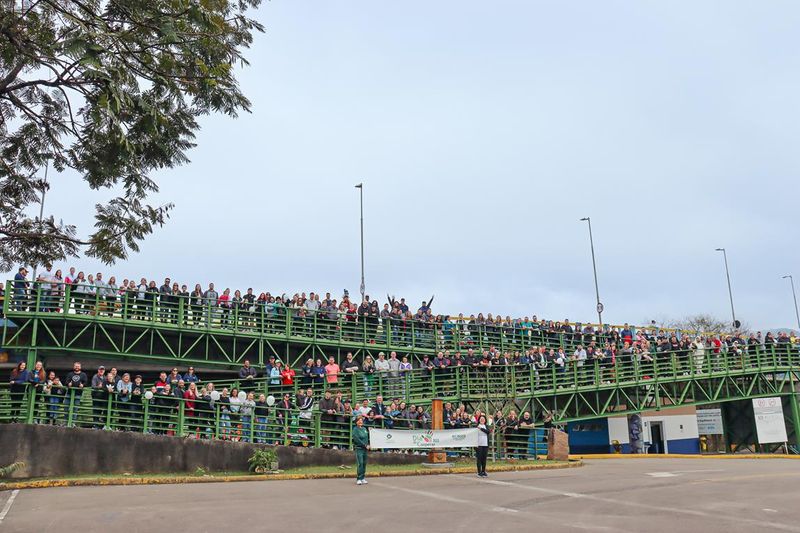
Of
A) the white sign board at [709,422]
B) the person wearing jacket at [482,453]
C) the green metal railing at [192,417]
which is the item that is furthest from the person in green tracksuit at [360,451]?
the white sign board at [709,422]

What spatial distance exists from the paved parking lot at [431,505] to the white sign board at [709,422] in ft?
68.1

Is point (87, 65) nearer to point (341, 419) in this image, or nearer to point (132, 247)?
point (132, 247)

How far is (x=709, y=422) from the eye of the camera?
122 ft

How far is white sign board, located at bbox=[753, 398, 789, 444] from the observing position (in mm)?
31489

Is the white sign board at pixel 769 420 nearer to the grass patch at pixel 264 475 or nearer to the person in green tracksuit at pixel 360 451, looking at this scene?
the grass patch at pixel 264 475

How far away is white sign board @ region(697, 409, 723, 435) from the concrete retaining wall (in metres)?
25.8

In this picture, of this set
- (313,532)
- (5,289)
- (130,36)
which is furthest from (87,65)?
(5,289)

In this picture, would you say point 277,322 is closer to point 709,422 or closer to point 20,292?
point 20,292

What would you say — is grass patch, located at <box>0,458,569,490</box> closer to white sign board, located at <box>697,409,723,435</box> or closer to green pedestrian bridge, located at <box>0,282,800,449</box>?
green pedestrian bridge, located at <box>0,282,800,449</box>

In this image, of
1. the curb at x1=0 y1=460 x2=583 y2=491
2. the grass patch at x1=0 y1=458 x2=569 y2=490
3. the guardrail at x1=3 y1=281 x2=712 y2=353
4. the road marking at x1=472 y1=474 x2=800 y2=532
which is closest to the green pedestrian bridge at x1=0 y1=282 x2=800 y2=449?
the guardrail at x1=3 y1=281 x2=712 y2=353

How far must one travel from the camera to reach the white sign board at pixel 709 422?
3697cm

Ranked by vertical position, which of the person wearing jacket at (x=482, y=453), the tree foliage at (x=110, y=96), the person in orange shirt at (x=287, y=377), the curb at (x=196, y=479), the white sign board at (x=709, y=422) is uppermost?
the tree foliage at (x=110, y=96)

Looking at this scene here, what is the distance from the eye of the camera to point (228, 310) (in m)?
27.0

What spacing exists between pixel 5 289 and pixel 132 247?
15.1 meters
